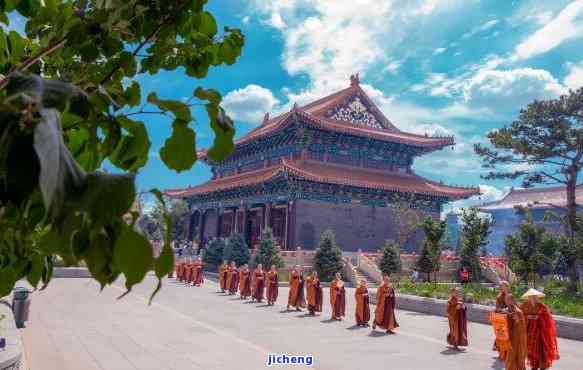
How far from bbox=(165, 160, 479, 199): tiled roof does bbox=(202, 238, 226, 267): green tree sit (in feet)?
11.6

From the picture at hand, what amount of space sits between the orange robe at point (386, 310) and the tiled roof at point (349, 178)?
39.2 feet

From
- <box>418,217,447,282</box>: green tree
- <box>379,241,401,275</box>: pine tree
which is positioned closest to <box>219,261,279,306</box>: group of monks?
<box>379,241,401,275</box>: pine tree

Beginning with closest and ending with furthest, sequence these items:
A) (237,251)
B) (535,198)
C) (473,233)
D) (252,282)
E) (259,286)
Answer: (259,286), (252,282), (473,233), (237,251), (535,198)

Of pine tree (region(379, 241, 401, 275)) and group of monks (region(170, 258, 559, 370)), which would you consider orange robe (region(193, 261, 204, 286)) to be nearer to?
group of monks (region(170, 258, 559, 370))

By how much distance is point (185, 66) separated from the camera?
5.66 feet

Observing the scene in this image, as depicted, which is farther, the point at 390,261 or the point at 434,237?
the point at 390,261

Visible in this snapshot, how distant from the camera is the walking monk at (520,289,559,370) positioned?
23.8ft

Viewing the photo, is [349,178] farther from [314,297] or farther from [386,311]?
[386,311]

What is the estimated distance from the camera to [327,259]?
20.4m

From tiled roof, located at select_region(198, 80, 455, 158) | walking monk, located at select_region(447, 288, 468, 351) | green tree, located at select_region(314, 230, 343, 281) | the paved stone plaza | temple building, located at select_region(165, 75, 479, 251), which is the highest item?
tiled roof, located at select_region(198, 80, 455, 158)

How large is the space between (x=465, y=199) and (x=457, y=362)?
70.3 ft

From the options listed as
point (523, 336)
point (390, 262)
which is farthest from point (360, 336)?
point (390, 262)

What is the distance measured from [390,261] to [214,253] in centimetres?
911

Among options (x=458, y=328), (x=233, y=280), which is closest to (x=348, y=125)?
(x=233, y=280)
